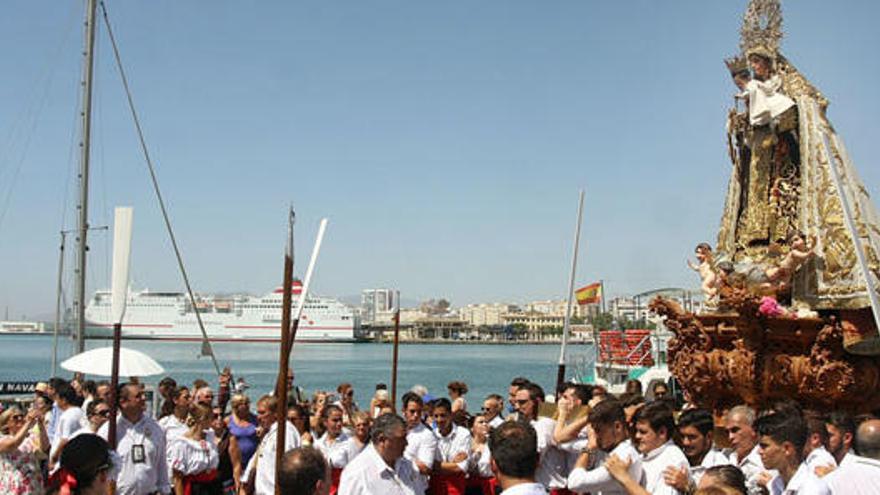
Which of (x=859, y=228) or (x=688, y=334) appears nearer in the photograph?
(x=859, y=228)

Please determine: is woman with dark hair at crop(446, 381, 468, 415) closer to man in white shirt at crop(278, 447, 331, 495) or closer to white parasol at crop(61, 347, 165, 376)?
white parasol at crop(61, 347, 165, 376)

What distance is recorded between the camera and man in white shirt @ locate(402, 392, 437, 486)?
7.46 metres

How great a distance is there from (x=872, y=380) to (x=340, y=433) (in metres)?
6.00

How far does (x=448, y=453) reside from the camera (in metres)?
8.22

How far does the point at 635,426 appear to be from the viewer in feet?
18.3

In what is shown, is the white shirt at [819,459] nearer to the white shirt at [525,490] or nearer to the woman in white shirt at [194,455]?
the white shirt at [525,490]

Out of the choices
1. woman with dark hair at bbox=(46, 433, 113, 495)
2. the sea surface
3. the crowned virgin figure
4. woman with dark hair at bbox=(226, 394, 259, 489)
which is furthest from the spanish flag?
woman with dark hair at bbox=(46, 433, 113, 495)

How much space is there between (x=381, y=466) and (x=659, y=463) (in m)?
1.83

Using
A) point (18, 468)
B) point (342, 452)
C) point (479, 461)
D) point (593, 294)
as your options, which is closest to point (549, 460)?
point (479, 461)

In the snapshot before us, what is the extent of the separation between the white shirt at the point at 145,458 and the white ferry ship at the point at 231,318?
112179mm

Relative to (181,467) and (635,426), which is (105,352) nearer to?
(181,467)

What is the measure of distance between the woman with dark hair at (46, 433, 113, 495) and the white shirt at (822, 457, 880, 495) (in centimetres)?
386

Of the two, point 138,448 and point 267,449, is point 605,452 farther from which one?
point 138,448

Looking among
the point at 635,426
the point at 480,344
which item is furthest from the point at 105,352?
the point at 480,344
